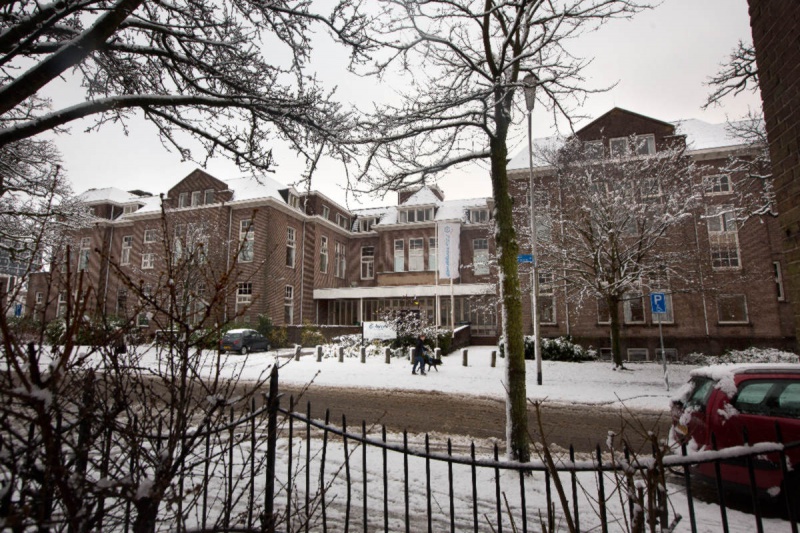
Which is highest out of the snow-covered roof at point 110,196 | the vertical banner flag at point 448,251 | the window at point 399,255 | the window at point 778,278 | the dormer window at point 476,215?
the snow-covered roof at point 110,196

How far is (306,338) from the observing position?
2764 cm

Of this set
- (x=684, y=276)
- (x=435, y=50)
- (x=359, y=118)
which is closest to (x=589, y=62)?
(x=435, y=50)

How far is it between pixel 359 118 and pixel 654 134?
86.3ft

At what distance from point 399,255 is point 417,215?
4198 mm

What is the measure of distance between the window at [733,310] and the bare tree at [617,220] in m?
9.23

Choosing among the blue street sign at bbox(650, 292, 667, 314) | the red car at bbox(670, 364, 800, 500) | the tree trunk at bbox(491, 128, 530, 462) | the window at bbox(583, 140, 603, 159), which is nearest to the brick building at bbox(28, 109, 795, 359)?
the window at bbox(583, 140, 603, 159)

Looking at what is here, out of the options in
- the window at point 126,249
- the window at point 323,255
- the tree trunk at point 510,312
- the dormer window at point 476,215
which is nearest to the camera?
the tree trunk at point 510,312

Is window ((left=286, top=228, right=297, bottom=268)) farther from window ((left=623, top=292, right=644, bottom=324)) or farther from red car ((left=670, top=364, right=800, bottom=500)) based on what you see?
red car ((left=670, top=364, right=800, bottom=500))

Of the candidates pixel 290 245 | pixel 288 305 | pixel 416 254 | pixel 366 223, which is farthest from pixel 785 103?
pixel 366 223

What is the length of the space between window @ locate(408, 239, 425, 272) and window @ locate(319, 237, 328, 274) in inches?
310

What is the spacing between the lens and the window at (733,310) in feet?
77.2

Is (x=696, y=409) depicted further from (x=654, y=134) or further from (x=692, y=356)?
(x=654, y=134)

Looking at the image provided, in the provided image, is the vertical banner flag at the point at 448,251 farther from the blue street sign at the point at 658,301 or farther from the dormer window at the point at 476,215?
the dormer window at the point at 476,215

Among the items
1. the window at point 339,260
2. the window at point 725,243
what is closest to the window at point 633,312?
the window at point 725,243
